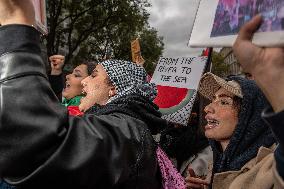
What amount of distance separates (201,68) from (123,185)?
3028 millimetres

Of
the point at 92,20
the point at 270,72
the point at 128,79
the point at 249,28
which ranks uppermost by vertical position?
the point at 249,28

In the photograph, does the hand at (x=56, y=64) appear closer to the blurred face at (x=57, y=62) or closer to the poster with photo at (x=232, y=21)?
the blurred face at (x=57, y=62)

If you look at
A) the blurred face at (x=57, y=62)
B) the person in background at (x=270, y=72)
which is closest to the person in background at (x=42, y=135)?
the person in background at (x=270, y=72)

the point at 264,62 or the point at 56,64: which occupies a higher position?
the point at 264,62

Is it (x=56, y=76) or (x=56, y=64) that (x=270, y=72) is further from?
(x=56, y=64)

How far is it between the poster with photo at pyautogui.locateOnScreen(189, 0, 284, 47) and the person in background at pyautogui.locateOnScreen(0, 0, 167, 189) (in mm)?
494

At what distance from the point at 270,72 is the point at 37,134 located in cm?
70

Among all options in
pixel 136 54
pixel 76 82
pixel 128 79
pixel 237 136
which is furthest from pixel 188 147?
pixel 136 54

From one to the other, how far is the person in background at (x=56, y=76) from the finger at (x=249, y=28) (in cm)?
327

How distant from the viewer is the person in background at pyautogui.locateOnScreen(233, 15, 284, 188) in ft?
3.16

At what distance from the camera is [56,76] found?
4.14 metres

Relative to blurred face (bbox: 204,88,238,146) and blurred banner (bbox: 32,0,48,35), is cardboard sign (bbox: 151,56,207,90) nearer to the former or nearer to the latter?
blurred face (bbox: 204,88,238,146)

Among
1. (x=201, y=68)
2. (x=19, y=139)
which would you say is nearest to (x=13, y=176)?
(x=19, y=139)

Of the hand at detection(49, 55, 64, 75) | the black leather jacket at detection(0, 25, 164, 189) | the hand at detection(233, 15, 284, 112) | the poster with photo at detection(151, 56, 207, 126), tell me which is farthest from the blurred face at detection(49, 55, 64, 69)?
the hand at detection(233, 15, 284, 112)
